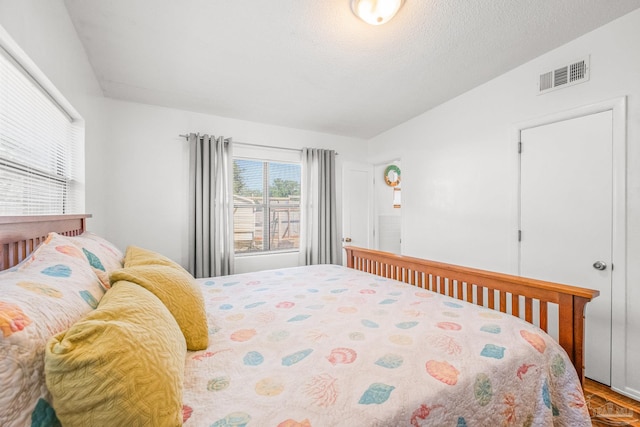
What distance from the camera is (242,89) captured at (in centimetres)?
271

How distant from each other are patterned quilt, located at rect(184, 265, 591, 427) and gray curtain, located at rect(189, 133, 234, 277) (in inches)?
62.2

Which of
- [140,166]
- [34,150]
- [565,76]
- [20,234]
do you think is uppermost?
[565,76]

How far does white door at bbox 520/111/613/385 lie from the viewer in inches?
79.7

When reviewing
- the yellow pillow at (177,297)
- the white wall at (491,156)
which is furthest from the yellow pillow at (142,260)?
the white wall at (491,156)

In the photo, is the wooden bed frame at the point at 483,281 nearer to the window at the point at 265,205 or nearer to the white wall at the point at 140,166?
the white wall at the point at 140,166

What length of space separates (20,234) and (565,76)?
3550 millimetres

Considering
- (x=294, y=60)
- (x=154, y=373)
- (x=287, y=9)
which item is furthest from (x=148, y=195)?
(x=154, y=373)

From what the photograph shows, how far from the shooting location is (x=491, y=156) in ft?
8.98

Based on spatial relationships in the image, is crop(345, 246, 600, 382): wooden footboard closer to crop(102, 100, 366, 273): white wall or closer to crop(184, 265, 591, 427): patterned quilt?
crop(184, 265, 591, 427): patterned quilt

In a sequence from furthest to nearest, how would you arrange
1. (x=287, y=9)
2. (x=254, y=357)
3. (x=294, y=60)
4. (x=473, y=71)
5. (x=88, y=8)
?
1. (x=473, y=71)
2. (x=294, y=60)
3. (x=287, y=9)
4. (x=88, y=8)
5. (x=254, y=357)

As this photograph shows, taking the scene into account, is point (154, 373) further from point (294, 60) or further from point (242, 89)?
point (242, 89)

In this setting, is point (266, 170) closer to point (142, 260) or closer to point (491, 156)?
point (142, 260)

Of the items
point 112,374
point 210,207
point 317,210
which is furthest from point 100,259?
point 317,210

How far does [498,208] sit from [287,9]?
2.49 meters
